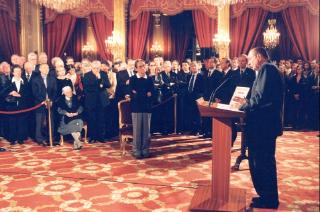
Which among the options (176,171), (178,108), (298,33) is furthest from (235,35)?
(176,171)

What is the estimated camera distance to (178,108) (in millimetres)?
8922

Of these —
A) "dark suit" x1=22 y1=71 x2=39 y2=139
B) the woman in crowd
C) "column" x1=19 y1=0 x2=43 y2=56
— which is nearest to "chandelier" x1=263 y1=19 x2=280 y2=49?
the woman in crowd

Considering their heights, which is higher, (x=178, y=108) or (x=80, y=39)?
(x=80, y=39)

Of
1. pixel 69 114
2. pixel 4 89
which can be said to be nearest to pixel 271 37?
pixel 69 114

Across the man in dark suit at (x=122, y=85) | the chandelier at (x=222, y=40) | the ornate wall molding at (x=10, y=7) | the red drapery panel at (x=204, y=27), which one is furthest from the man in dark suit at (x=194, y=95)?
the ornate wall molding at (x=10, y=7)

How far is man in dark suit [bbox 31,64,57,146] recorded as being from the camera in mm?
7332

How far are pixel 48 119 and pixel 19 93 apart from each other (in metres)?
0.79

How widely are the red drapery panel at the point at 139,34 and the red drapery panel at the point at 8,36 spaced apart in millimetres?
3563

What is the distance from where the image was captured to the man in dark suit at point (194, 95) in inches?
322

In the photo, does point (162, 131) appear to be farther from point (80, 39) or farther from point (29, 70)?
point (80, 39)

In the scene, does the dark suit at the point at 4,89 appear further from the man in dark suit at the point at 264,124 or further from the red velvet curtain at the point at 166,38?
the red velvet curtain at the point at 166,38

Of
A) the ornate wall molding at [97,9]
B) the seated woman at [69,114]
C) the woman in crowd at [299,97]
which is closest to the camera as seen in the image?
the seated woman at [69,114]

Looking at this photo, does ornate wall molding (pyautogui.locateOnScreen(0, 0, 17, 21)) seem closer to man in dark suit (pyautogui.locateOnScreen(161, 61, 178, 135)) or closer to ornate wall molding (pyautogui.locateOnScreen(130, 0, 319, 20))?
ornate wall molding (pyautogui.locateOnScreen(130, 0, 319, 20))

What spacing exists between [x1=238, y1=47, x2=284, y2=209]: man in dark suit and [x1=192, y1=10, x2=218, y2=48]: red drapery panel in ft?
26.9
